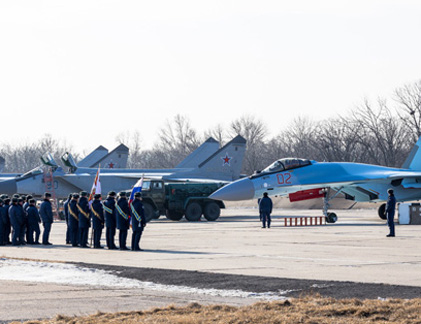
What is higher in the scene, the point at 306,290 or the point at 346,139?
the point at 346,139

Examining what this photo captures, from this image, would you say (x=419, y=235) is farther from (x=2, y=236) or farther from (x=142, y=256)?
(x=2, y=236)

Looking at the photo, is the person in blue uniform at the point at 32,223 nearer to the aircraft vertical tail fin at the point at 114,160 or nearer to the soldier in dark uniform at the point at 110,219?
the soldier in dark uniform at the point at 110,219

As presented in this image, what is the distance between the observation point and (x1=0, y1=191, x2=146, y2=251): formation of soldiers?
60.7 feet

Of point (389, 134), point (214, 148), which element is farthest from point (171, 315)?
point (389, 134)

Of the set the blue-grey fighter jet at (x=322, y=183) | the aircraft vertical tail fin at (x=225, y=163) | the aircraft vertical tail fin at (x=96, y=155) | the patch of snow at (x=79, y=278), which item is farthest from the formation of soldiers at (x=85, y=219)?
the aircraft vertical tail fin at (x=96, y=155)

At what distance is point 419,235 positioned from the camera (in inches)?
869

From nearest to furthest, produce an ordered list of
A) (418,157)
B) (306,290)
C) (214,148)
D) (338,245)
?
(306,290) → (338,245) → (418,157) → (214,148)

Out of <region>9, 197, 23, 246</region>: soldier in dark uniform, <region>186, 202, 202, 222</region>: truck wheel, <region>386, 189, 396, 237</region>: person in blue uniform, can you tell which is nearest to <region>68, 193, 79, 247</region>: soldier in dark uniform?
<region>9, 197, 23, 246</region>: soldier in dark uniform

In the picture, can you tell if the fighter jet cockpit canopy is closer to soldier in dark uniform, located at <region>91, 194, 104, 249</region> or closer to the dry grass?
soldier in dark uniform, located at <region>91, 194, 104, 249</region>

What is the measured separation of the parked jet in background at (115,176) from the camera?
42156mm

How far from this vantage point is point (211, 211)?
1471 inches

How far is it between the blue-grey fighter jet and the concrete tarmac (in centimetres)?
613

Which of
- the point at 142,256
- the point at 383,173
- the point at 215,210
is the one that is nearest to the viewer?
the point at 142,256

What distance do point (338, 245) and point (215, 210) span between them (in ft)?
62.1
